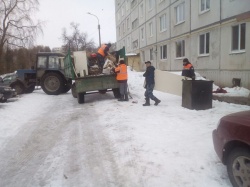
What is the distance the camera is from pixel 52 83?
1414cm

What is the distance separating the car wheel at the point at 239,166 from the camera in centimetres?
330

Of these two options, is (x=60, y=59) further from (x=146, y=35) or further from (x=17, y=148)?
(x=146, y=35)

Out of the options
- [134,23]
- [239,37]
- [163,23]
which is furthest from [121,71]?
[134,23]

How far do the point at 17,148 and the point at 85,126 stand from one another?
1944 mm

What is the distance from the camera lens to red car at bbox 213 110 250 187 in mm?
3305

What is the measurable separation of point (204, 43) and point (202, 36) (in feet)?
1.69

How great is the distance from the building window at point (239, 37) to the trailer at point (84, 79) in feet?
19.9

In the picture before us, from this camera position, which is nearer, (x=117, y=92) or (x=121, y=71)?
(x=121, y=71)

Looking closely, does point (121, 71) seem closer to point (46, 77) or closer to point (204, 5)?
point (46, 77)

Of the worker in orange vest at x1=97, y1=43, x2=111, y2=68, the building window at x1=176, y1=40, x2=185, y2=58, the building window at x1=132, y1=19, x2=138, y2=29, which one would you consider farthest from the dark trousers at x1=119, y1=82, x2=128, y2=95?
the building window at x1=132, y1=19, x2=138, y2=29

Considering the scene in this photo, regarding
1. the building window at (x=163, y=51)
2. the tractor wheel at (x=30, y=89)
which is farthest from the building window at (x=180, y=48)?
the tractor wheel at (x=30, y=89)

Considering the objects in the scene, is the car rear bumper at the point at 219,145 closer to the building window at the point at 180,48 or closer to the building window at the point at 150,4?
the building window at the point at 180,48

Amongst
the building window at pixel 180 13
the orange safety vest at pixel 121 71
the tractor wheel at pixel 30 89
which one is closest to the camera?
the orange safety vest at pixel 121 71

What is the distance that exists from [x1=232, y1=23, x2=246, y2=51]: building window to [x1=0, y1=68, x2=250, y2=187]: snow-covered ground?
15.8 feet
